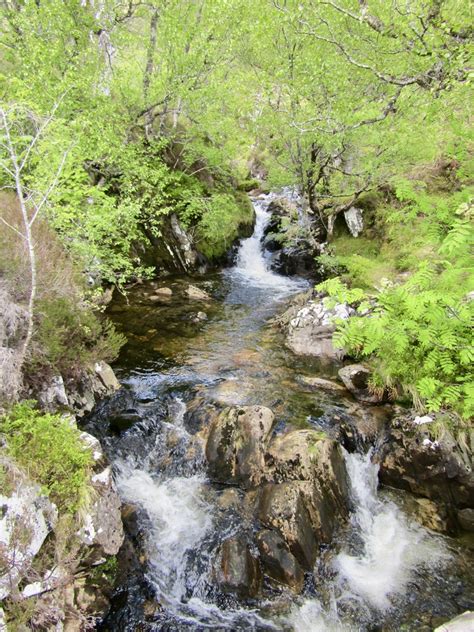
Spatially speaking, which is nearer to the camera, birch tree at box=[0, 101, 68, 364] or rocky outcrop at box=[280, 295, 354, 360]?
birch tree at box=[0, 101, 68, 364]

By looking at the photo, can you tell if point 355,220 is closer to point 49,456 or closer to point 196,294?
point 196,294

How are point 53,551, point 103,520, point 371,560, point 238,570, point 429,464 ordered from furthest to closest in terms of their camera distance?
point 429,464
point 371,560
point 238,570
point 103,520
point 53,551

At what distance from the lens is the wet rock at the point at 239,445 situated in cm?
651

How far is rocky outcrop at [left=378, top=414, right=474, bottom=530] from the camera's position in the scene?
604 centimetres

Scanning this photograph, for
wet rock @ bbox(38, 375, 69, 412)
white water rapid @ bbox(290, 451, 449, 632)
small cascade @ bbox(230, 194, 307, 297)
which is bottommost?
white water rapid @ bbox(290, 451, 449, 632)

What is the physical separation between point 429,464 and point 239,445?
3.51m

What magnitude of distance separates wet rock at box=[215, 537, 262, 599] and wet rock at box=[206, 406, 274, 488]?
3.67 ft

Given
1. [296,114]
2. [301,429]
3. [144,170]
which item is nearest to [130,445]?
[301,429]

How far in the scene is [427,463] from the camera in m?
6.30

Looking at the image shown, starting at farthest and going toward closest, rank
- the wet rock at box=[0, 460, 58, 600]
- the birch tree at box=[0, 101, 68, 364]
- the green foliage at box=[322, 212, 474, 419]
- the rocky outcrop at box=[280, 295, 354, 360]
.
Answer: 1. the rocky outcrop at box=[280, 295, 354, 360]
2. the green foliage at box=[322, 212, 474, 419]
3. the birch tree at box=[0, 101, 68, 364]
4. the wet rock at box=[0, 460, 58, 600]

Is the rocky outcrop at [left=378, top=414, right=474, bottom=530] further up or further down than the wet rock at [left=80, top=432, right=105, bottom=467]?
further down

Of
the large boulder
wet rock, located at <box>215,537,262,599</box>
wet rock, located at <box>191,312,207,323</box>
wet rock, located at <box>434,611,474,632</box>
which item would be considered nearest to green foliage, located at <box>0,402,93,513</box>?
wet rock, located at <box>215,537,262,599</box>

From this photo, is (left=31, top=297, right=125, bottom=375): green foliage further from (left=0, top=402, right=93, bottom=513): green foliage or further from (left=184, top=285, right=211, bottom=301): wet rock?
(left=184, top=285, right=211, bottom=301): wet rock

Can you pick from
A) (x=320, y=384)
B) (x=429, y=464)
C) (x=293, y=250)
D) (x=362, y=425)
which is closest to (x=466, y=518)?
(x=429, y=464)
